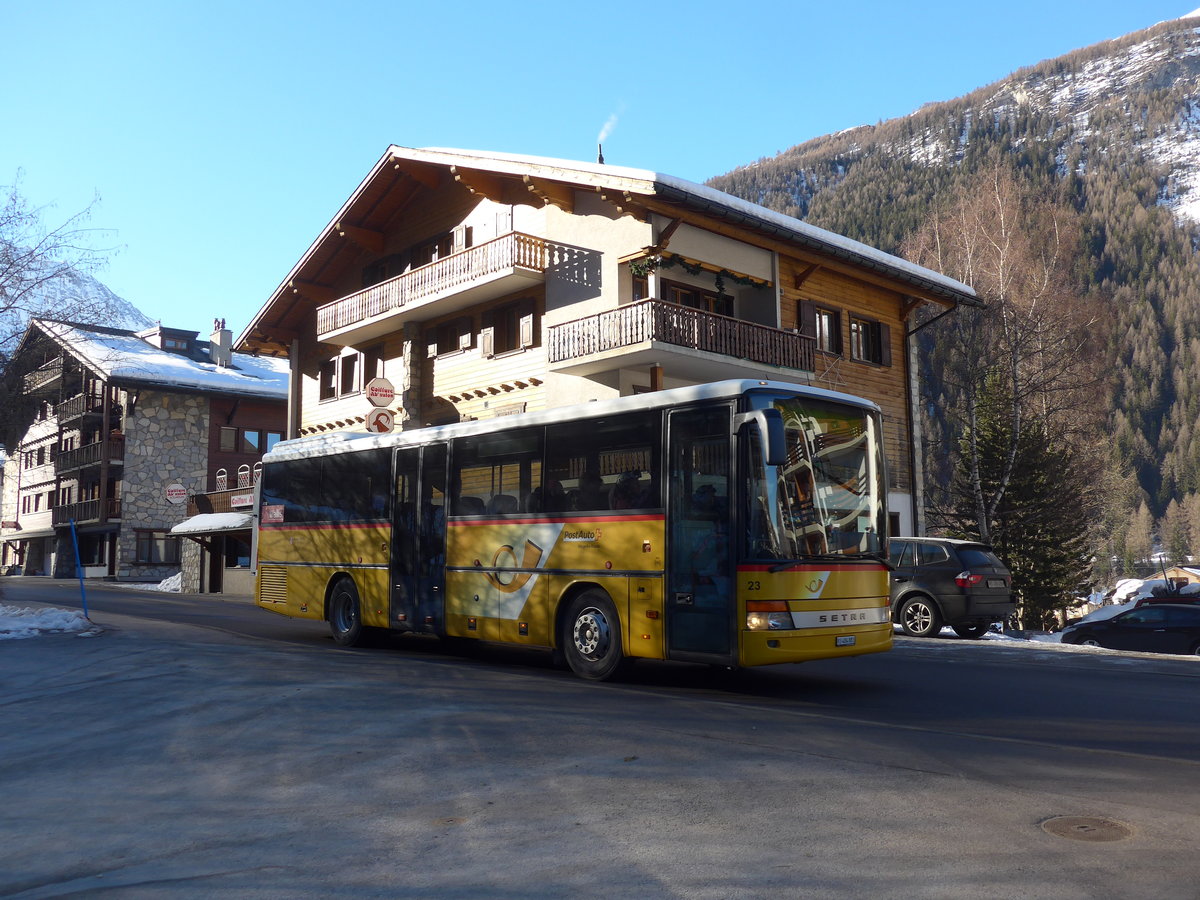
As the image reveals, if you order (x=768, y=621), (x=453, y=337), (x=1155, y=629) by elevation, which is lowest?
(x=1155, y=629)

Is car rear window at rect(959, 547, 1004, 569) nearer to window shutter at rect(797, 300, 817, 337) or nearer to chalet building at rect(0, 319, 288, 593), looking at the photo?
window shutter at rect(797, 300, 817, 337)

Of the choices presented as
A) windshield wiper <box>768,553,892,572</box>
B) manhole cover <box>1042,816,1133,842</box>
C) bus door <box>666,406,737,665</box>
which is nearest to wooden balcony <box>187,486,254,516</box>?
bus door <box>666,406,737,665</box>

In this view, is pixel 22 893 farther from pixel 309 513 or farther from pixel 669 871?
pixel 309 513

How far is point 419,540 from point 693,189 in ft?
37.8

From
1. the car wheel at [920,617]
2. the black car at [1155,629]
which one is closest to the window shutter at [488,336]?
the car wheel at [920,617]

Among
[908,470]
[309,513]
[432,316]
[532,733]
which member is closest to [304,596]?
[309,513]

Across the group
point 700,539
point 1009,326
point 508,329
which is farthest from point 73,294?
point 1009,326

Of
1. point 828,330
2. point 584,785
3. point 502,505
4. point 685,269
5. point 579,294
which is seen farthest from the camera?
point 828,330

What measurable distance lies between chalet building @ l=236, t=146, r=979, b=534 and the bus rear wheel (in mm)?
10854

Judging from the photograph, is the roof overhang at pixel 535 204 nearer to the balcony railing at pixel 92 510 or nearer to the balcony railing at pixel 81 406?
the balcony railing at pixel 92 510

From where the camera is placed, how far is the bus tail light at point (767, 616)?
32.5ft

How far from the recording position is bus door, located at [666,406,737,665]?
33.7 feet

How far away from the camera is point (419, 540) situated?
14469 mm

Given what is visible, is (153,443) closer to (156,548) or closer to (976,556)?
(156,548)
